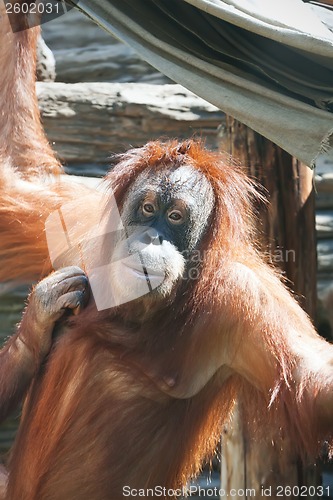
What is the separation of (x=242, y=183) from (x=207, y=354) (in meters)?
0.65

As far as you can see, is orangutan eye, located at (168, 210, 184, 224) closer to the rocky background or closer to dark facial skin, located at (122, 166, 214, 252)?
dark facial skin, located at (122, 166, 214, 252)

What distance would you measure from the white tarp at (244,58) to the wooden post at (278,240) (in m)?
0.78

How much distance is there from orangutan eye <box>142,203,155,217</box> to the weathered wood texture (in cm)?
206

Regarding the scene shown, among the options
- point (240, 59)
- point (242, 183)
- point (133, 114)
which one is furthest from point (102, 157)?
point (240, 59)

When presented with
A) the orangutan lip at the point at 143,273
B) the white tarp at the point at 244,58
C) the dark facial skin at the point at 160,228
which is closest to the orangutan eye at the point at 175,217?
the dark facial skin at the point at 160,228

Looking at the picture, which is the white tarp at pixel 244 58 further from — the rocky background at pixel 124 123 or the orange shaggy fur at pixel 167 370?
the rocky background at pixel 124 123

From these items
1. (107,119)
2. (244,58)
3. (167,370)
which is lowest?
(167,370)

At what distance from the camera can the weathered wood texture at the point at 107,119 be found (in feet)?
17.0

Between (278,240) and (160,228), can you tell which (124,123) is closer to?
(278,240)

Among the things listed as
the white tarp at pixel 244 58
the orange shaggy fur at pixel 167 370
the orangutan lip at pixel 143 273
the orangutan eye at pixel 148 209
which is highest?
the white tarp at pixel 244 58

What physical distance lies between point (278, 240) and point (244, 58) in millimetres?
1054

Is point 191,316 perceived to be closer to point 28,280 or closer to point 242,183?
point 242,183

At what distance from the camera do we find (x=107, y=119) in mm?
5230

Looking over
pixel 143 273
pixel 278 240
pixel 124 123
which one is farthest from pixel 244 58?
pixel 124 123
